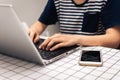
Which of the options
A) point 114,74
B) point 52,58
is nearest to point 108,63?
point 114,74

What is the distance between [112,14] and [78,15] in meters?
0.24

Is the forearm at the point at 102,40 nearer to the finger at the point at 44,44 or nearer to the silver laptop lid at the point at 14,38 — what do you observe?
the finger at the point at 44,44

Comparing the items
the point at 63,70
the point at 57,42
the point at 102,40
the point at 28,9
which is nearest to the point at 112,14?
the point at 102,40

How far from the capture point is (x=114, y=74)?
0.65 meters

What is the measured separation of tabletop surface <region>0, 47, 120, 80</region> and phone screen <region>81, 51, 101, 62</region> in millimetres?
22

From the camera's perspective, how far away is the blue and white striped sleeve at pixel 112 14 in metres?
1.10

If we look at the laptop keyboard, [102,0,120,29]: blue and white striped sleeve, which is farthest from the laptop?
[102,0,120,29]: blue and white striped sleeve

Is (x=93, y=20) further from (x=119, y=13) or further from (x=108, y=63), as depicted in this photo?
(x=108, y=63)

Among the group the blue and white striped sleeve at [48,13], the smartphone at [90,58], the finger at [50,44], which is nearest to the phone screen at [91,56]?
the smartphone at [90,58]

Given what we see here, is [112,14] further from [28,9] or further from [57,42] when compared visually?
[28,9]

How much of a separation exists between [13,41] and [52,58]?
141mm

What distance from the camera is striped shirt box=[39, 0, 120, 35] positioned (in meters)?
1.21

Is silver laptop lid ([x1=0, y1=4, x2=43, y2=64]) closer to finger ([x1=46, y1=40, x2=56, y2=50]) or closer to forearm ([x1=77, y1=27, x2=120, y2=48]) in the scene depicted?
finger ([x1=46, y1=40, x2=56, y2=50])

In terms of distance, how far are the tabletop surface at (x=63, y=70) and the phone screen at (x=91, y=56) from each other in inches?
0.9
